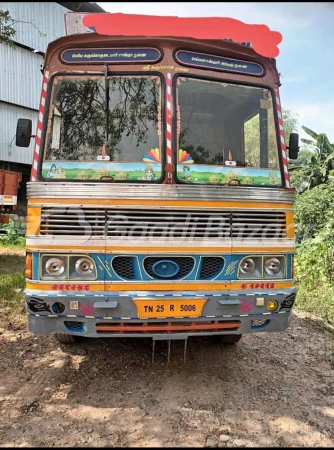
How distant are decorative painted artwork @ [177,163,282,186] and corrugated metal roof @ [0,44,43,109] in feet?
46.2

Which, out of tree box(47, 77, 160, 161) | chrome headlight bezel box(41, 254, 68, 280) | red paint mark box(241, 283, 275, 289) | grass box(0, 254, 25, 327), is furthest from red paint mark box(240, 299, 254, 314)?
grass box(0, 254, 25, 327)

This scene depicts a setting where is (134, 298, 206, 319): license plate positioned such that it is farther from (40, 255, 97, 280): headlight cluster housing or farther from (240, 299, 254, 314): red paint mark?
(40, 255, 97, 280): headlight cluster housing

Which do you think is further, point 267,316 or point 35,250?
point 267,316

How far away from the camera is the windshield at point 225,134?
3.44 meters

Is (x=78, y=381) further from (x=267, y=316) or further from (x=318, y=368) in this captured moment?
(x=318, y=368)

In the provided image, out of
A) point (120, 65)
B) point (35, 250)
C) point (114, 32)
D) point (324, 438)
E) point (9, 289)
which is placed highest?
point (114, 32)

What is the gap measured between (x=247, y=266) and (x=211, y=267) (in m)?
0.33

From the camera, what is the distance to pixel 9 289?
6.87m

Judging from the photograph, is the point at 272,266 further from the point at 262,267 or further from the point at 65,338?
the point at 65,338

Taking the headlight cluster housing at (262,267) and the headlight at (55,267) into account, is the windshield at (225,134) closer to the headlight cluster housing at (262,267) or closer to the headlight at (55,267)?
the headlight cluster housing at (262,267)

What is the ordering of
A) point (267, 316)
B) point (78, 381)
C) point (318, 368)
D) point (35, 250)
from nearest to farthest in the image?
point (35, 250)
point (267, 316)
point (78, 381)
point (318, 368)

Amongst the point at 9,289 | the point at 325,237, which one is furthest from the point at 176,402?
the point at 325,237

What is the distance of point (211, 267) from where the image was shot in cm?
336

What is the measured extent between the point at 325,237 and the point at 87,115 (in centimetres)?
601
